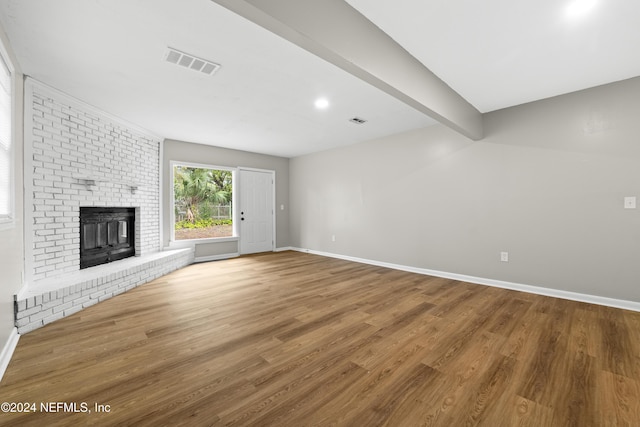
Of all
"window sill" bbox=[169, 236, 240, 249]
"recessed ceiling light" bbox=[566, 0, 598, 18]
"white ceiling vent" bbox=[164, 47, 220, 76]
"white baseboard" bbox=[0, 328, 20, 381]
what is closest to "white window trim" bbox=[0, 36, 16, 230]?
"white baseboard" bbox=[0, 328, 20, 381]

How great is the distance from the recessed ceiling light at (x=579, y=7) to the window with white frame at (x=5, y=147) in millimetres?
4403

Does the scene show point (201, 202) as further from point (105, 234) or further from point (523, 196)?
point (523, 196)

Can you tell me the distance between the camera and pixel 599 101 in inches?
119

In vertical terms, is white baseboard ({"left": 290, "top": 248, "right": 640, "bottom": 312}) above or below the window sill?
below

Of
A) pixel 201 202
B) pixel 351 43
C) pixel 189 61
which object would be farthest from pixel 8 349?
pixel 201 202

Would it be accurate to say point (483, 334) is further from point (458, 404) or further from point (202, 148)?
point (202, 148)

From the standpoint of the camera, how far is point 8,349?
2010 mm

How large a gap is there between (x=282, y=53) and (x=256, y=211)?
472 cm

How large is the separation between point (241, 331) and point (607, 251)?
13.6 feet

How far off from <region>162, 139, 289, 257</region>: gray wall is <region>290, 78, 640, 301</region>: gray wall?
2.50 m

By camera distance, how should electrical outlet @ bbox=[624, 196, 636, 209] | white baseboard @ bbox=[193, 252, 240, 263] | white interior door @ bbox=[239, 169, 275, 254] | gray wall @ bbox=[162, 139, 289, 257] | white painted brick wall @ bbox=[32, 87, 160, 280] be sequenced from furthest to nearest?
1. white interior door @ bbox=[239, 169, 275, 254]
2. white baseboard @ bbox=[193, 252, 240, 263]
3. gray wall @ bbox=[162, 139, 289, 257]
4. white painted brick wall @ bbox=[32, 87, 160, 280]
5. electrical outlet @ bbox=[624, 196, 636, 209]

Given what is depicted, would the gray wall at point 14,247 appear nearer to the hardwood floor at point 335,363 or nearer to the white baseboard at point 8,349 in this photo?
the white baseboard at point 8,349

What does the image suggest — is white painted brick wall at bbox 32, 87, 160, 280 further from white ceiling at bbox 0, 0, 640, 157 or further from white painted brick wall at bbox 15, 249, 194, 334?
white painted brick wall at bbox 15, 249, 194, 334

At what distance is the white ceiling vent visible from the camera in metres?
2.42
